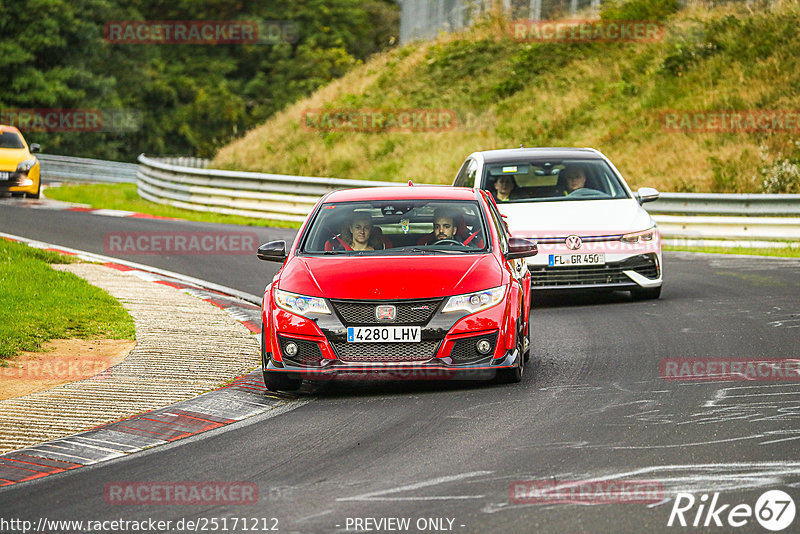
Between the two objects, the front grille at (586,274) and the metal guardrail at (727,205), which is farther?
the metal guardrail at (727,205)

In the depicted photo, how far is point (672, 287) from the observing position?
49.9ft

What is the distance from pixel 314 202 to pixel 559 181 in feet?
33.8

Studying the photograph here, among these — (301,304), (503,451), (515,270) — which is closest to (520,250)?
(515,270)

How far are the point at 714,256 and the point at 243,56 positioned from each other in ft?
188

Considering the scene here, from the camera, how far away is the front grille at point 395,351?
8.75m

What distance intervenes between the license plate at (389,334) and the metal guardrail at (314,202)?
43.0 ft

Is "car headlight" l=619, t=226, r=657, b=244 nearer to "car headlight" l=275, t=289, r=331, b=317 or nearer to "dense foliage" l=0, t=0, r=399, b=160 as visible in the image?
"car headlight" l=275, t=289, r=331, b=317

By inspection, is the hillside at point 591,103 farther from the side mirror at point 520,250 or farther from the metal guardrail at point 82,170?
the side mirror at point 520,250

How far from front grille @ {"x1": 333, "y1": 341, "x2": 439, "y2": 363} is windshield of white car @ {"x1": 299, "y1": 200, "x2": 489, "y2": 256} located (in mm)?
1165

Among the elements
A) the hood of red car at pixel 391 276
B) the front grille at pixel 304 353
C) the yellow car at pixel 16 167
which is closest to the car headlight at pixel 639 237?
the hood of red car at pixel 391 276

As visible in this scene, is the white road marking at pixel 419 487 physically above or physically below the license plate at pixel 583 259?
below

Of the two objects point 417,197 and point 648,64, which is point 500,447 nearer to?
point 417,197

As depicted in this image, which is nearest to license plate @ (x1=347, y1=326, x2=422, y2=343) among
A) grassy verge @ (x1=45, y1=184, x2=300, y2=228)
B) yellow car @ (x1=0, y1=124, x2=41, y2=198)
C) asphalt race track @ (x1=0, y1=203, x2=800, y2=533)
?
asphalt race track @ (x1=0, y1=203, x2=800, y2=533)

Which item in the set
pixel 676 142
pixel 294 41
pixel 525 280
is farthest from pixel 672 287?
pixel 294 41
